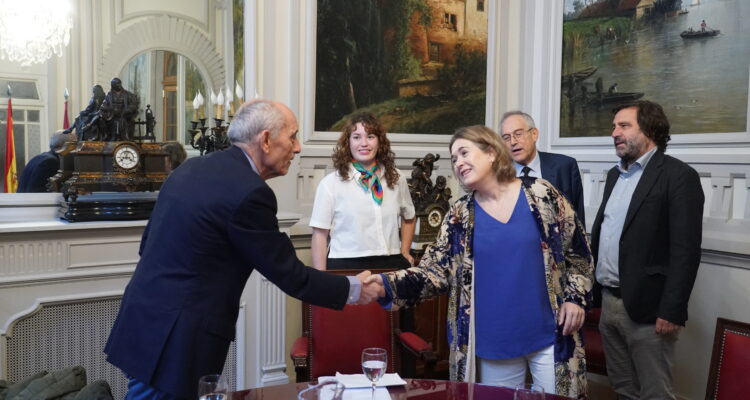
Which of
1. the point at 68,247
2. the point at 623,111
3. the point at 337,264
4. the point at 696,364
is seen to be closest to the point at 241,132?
the point at 337,264

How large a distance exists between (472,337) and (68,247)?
7.71 ft

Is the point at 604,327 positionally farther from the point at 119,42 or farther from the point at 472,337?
the point at 119,42

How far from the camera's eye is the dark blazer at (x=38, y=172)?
393 cm

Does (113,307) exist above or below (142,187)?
below

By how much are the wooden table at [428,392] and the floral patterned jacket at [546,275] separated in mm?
414

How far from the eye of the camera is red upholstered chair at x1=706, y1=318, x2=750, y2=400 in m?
2.39

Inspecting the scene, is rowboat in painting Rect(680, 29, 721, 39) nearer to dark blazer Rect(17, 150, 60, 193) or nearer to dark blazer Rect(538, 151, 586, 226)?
dark blazer Rect(538, 151, 586, 226)

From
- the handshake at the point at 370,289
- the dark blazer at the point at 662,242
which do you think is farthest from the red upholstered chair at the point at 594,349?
the handshake at the point at 370,289

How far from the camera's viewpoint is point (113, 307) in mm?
3820

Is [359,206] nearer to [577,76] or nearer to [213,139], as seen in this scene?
[213,139]

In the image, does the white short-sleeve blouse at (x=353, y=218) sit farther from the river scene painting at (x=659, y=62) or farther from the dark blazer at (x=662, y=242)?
the river scene painting at (x=659, y=62)

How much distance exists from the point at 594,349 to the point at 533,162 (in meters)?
1.15

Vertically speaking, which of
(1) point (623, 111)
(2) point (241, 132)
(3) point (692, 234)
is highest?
(1) point (623, 111)

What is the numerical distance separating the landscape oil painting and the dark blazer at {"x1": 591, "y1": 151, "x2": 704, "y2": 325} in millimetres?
2308
